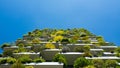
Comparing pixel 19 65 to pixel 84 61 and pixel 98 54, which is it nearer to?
pixel 84 61

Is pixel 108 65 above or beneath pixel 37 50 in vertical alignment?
beneath

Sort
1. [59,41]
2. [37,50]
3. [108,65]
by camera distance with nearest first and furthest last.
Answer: [108,65] → [37,50] → [59,41]

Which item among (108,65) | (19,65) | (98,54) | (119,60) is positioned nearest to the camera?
(19,65)

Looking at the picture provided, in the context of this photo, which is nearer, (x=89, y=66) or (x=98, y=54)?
(x=89, y=66)

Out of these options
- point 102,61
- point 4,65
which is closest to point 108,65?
point 102,61

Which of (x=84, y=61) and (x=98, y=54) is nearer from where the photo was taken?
(x=84, y=61)

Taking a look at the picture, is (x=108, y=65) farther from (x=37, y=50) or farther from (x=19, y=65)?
(x=37, y=50)

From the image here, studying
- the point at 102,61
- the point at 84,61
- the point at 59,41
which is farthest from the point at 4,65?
the point at 59,41

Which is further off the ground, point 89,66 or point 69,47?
point 69,47

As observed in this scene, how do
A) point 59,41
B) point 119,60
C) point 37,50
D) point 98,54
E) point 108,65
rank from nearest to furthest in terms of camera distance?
point 108,65 → point 119,60 → point 98,54 → point 37,50 → point 59,41
